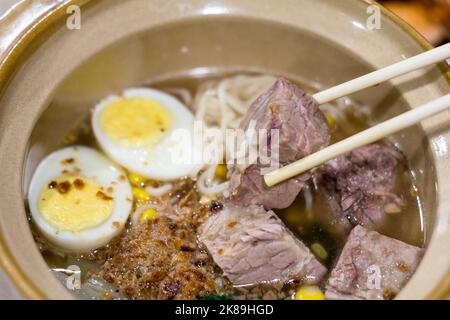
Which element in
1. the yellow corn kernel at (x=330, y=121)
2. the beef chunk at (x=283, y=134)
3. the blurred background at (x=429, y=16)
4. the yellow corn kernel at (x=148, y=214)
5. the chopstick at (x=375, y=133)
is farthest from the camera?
the blurred background at (x=429, y=16)

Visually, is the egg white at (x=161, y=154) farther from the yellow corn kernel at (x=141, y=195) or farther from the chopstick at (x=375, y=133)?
the chopstick at (x=375, y=133)

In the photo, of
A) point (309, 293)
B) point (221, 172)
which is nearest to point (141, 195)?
point (221, 172)

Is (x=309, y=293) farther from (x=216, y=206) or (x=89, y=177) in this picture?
(x=89, y=177)

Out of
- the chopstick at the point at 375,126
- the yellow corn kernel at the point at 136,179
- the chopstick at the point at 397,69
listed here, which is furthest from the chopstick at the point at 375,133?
the yellow corn kernel at the point at 136,179

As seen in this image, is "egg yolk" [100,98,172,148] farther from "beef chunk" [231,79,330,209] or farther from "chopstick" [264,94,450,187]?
"chopstick" [264,94,450,187]

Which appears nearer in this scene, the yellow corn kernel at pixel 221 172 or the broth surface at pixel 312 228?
the broth surface at pixel 312 228

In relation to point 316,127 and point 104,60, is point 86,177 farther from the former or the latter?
point 316,127
